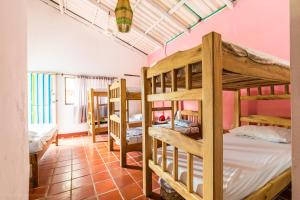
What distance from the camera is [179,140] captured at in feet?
3.49

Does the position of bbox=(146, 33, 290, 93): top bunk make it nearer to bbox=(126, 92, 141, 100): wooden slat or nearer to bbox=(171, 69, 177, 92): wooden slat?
bbox=(171, 69, 177, 92): wooden slat

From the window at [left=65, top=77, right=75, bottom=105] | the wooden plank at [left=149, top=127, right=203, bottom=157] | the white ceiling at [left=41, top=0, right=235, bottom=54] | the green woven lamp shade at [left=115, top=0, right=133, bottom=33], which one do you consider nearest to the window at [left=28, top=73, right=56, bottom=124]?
the window at [left=65, top=77, right=75, bottom=105]

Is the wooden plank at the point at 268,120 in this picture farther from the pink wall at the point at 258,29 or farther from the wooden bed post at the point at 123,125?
the wooden bed post at the point at 123,125

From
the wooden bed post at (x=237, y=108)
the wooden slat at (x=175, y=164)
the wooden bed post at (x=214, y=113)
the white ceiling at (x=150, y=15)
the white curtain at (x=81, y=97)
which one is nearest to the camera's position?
the wooden bed post at (x=214, y=113)

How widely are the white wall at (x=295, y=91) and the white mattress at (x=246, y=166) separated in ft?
1.61

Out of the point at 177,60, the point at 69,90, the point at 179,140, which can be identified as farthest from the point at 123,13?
the point at 69,90

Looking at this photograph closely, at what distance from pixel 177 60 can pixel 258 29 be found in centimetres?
196

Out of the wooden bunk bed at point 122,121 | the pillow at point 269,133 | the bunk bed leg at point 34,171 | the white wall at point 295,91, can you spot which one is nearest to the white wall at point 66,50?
the wooden bunk bed at point 122,121

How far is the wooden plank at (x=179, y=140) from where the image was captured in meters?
0.91

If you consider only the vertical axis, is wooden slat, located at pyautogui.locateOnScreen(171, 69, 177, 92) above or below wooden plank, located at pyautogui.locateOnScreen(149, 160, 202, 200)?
above

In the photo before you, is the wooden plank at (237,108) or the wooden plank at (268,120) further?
the wooden plank at (237,108)

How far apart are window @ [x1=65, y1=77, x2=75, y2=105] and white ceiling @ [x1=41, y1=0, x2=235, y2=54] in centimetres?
174

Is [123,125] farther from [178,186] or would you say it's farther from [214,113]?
[214,113]

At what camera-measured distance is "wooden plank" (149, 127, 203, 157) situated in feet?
3.00
